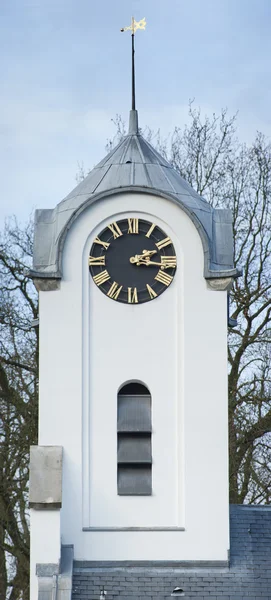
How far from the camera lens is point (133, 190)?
23.5 meters

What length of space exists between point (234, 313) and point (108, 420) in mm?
12552

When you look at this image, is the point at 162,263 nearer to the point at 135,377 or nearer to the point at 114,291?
the point at 114,291

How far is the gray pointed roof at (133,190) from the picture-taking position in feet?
76.9

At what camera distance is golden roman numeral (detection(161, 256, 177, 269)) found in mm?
23312

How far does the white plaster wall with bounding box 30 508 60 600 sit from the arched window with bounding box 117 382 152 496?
1.39 m

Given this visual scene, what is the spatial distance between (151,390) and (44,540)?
9.55 ft

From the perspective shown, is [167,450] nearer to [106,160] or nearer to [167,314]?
[167,314]

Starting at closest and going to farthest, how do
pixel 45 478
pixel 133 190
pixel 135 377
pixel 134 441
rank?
1. pixel 45 478
2. pixel 134 441
3. pixel 135 377
4. pixel 133 190

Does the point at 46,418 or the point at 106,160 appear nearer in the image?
the point at 46,418

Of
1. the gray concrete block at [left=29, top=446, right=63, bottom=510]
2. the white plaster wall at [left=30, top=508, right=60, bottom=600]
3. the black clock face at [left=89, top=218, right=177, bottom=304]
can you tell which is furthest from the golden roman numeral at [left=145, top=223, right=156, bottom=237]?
the white plaster wall at [left=30, top=508, right=60, bottom=600]

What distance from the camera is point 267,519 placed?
23328 mm

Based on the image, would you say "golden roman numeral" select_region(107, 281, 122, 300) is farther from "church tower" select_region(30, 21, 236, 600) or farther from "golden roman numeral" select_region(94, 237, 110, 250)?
"golden roman numeral" select_region(94, 237, 110, 250)

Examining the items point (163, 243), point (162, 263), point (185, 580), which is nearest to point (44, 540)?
point (185, 580)

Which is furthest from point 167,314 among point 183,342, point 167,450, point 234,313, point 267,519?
point 234,313
